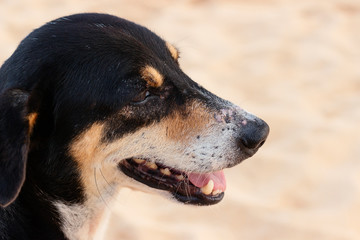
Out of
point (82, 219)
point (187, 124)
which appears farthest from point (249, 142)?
point (82, 219)

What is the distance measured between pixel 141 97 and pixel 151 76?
124 millimetres

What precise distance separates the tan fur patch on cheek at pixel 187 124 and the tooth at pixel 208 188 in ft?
1.25

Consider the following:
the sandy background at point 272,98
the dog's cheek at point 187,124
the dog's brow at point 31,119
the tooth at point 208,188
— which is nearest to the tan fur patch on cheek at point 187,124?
the dog's cheek at point 187,124

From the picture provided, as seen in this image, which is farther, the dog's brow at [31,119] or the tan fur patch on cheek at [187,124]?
the tan fur patch on cheek at [187,124]

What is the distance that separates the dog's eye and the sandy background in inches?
43.2

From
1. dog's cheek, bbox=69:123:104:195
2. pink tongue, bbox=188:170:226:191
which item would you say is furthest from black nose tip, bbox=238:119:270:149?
dog's cheek, bbox=69:123:104:195

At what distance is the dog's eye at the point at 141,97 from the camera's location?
3307 millimetres

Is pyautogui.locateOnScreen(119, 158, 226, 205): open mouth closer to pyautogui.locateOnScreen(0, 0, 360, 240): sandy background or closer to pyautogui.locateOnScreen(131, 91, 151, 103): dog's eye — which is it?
pyautogui.locateOnScreen(131, 91, 151, 103): dog's eye

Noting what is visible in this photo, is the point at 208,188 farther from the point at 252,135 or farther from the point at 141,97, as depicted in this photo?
the point at 141,97

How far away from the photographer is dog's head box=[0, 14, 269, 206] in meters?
3.16

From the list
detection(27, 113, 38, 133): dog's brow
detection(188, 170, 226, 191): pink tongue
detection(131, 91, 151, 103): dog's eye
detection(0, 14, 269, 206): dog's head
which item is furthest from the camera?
detection(188, 170, 226, 191): pink tongue

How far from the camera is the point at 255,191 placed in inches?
202

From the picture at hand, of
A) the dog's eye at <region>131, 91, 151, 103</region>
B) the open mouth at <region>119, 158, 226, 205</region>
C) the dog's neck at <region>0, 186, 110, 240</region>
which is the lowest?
the dog's neck at <region>0, 186, 110, 240</region>

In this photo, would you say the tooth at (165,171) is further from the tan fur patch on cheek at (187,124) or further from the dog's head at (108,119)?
the tan fur patch on cheek at (187,124)
